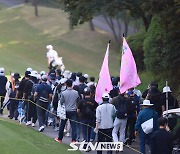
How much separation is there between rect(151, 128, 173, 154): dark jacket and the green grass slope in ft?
95.0

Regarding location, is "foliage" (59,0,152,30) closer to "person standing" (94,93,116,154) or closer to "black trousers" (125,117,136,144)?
"black trousers" (125,117,136,144)

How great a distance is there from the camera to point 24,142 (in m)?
15.8

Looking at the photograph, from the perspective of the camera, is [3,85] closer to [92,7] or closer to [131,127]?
[131,127]

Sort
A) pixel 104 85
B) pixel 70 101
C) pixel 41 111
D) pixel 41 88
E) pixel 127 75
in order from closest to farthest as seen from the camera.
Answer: pixel 127 75, pixel 104 85, pixel 70 101, pixel 41 88, pixel 41 111

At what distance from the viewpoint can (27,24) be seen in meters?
59.0

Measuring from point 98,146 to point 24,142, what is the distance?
6.38 ft

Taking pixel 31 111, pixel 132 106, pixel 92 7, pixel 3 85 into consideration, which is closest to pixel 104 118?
pixel 132 106

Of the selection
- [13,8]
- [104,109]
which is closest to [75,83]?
[104,109]

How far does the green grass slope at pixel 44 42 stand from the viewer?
47.5m

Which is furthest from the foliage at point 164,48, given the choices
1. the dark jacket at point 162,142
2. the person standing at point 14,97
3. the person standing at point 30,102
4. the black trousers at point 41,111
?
the dark jacket at point 162,142

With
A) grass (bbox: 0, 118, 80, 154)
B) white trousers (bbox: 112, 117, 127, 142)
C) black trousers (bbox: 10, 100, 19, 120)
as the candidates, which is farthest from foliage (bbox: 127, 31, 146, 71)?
white trousers (bbox: 112, 117, 127, 142)

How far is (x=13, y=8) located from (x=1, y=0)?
28.9 feet

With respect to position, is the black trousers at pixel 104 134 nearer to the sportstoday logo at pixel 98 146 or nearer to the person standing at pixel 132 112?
the sportstoday logo at pixel 98 146

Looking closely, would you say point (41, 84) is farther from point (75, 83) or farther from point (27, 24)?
point (27, 24)
